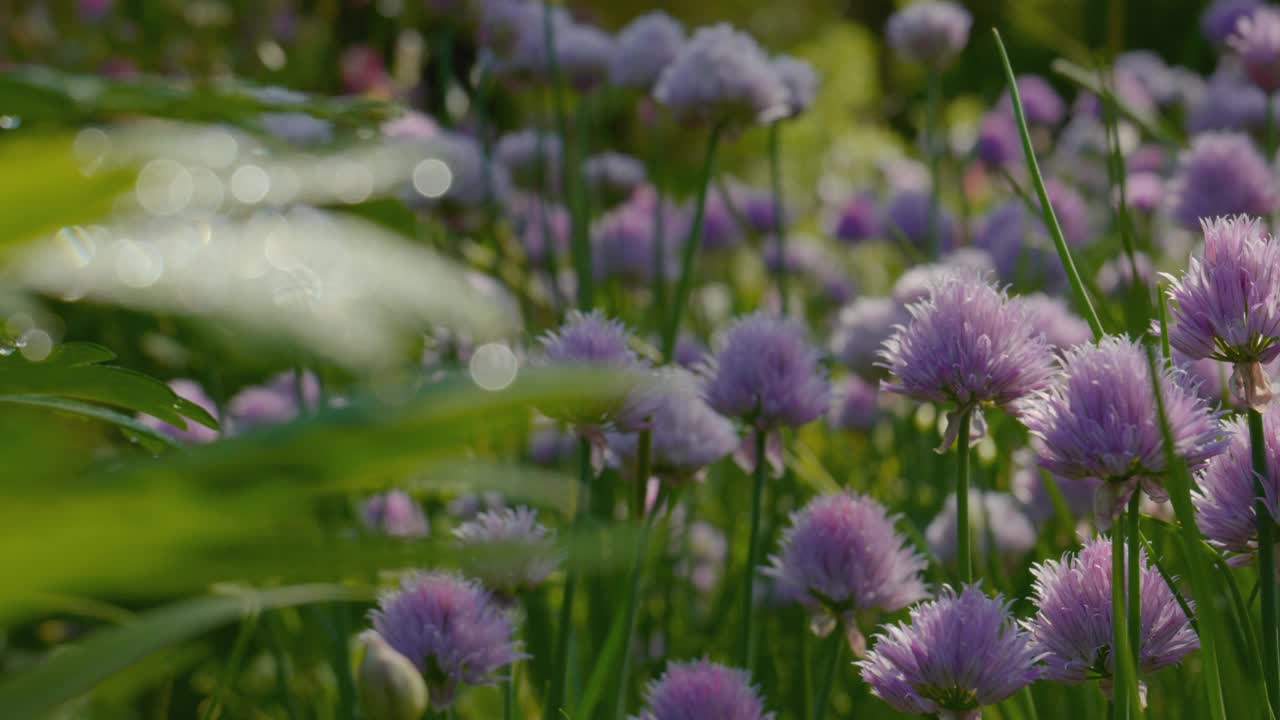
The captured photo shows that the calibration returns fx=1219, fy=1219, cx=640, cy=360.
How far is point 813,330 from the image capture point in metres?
2.15

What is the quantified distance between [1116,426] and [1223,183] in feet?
2.99

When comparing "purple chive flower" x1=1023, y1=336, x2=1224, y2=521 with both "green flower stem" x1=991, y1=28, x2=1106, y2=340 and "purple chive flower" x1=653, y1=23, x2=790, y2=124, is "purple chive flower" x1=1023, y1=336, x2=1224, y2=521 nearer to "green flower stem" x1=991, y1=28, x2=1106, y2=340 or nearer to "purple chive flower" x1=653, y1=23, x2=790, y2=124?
"green flower stem" x1=991, y1=28, x2=1106, y2=340

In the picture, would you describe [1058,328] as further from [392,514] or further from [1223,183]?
[392,514]

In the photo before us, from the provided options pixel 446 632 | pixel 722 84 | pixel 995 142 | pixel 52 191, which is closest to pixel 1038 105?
pixel 995 142

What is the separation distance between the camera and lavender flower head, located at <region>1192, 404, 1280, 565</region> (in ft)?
1.63

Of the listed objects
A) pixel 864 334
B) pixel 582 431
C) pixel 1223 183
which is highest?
pixel 1223 183

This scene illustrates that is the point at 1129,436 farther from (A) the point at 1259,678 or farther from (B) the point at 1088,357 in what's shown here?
(A) the point at 1259,678

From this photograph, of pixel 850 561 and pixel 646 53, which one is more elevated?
pixel 646 53

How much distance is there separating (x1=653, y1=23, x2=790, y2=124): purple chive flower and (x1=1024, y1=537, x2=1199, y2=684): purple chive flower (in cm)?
67

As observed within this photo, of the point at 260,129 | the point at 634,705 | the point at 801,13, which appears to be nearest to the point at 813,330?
the point at 634,705

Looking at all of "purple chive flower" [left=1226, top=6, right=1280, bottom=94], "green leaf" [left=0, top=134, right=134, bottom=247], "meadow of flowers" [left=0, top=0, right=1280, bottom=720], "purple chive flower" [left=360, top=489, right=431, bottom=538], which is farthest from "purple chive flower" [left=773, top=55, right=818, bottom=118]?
"green leaf" [left=0, top=134, right=134, bottom=247]

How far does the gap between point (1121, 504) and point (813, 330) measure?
1.67m

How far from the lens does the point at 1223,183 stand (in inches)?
49.3

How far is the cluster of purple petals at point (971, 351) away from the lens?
1.77ft
